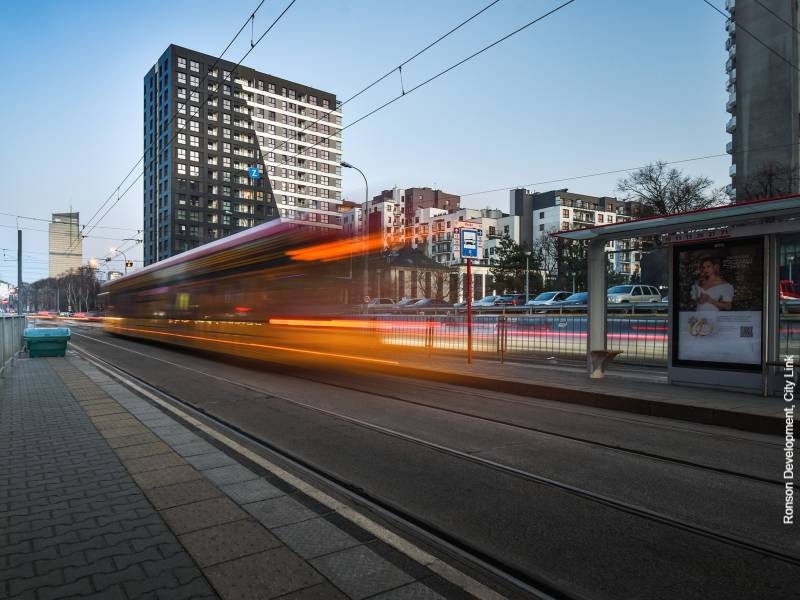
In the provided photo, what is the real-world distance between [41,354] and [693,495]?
19768 mm

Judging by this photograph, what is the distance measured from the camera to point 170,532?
355cm

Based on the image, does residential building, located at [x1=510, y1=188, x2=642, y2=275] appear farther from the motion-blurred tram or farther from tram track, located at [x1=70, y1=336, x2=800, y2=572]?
tram track, located at [x1=70, y1=336, x2=800, y2=572]

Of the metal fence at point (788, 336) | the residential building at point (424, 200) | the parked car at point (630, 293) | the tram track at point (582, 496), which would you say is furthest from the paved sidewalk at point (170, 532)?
the residential building at point (424, 200)

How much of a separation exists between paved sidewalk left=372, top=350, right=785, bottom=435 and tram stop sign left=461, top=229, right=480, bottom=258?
114 inches

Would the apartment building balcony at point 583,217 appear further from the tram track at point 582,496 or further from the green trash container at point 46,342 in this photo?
the tram track at point 582,496

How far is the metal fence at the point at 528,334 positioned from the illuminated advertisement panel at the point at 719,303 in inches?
74.9

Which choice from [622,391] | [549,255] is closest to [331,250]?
[622,391]

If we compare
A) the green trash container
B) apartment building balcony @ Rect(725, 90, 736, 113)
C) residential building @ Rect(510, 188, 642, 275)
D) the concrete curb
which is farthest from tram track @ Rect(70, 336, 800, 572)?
residential building @ Rect(510, 188, 642, 275)

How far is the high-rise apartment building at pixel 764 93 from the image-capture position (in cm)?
4778

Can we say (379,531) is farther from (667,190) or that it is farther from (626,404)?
(667,190)

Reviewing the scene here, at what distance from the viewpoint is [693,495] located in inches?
176

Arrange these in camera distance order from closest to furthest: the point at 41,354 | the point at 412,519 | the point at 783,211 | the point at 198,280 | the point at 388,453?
1. the point at 412,519
2. the point at 388,453
3. the point at 783,211
4. the point at 198,280
5. the point at 41,354

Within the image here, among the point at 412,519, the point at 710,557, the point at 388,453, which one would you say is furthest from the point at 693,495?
the point at 388,453

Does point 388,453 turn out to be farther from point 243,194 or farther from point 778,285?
point 243,194
